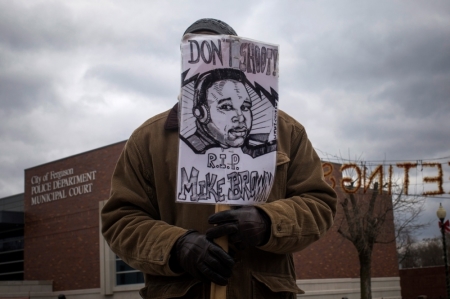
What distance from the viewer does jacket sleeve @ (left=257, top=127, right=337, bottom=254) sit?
6.89 feet

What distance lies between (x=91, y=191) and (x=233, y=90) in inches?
964

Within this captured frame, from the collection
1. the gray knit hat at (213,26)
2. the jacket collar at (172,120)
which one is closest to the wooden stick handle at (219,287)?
the jacket collar at (172,120)

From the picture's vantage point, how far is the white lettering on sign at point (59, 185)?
25984 mm

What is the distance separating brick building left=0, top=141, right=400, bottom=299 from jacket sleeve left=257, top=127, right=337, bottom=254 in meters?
21.8

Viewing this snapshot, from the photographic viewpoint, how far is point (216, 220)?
1937 mm

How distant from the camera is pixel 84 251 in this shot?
25.8 meters

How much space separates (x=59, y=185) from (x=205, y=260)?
26854mm

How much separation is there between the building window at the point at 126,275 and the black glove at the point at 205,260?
22.1 m

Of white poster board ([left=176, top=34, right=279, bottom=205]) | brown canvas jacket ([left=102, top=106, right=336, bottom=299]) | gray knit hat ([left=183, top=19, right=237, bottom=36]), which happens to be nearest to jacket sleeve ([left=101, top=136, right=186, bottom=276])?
brown canvas jacket ([left=102, top=106, right=336, bottom=299])

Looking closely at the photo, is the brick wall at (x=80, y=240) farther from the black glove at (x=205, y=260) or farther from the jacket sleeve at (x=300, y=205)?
the black glove at (x=205, y=260)

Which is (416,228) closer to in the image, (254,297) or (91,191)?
(91,191)

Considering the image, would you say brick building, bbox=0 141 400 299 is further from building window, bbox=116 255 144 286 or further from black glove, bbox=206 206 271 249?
black glove, bbox=206 206 271 249

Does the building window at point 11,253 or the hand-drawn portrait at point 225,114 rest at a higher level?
the hand-drawn portrait at point 225,114

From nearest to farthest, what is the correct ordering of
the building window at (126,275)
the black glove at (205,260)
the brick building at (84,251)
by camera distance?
the black glove at (205,260)
the building window at (126,275)
the brick building at (84,251)
